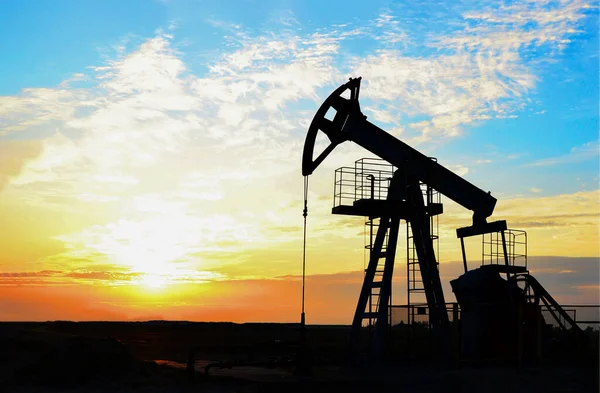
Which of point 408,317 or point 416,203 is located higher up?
point 416,203

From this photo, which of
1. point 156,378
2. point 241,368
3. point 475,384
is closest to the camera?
point 475,384

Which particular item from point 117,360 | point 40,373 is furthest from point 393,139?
point 40,373

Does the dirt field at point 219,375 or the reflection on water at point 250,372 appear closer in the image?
the dirt field at point 219,375

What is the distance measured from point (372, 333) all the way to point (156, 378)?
745 cm

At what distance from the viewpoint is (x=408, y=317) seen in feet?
67.4

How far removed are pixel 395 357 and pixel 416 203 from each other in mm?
5068

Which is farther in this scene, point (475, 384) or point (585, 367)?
point (585, 367)

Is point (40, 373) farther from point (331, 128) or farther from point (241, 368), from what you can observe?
point (331, 128)

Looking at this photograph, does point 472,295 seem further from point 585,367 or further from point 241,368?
point 241,368

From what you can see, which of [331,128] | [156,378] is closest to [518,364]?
[331,128]

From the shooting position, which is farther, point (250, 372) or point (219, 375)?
point (250, 372)

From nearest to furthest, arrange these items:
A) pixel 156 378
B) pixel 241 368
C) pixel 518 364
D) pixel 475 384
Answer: pixel 475 384
pixel 156 378
pixel 518 364
pixel 241 368

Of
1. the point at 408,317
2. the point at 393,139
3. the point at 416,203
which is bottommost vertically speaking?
the point at 408,317

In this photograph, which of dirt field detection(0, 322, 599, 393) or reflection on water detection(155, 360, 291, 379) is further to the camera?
reflection on water detection(155, 360, 291, 379)
